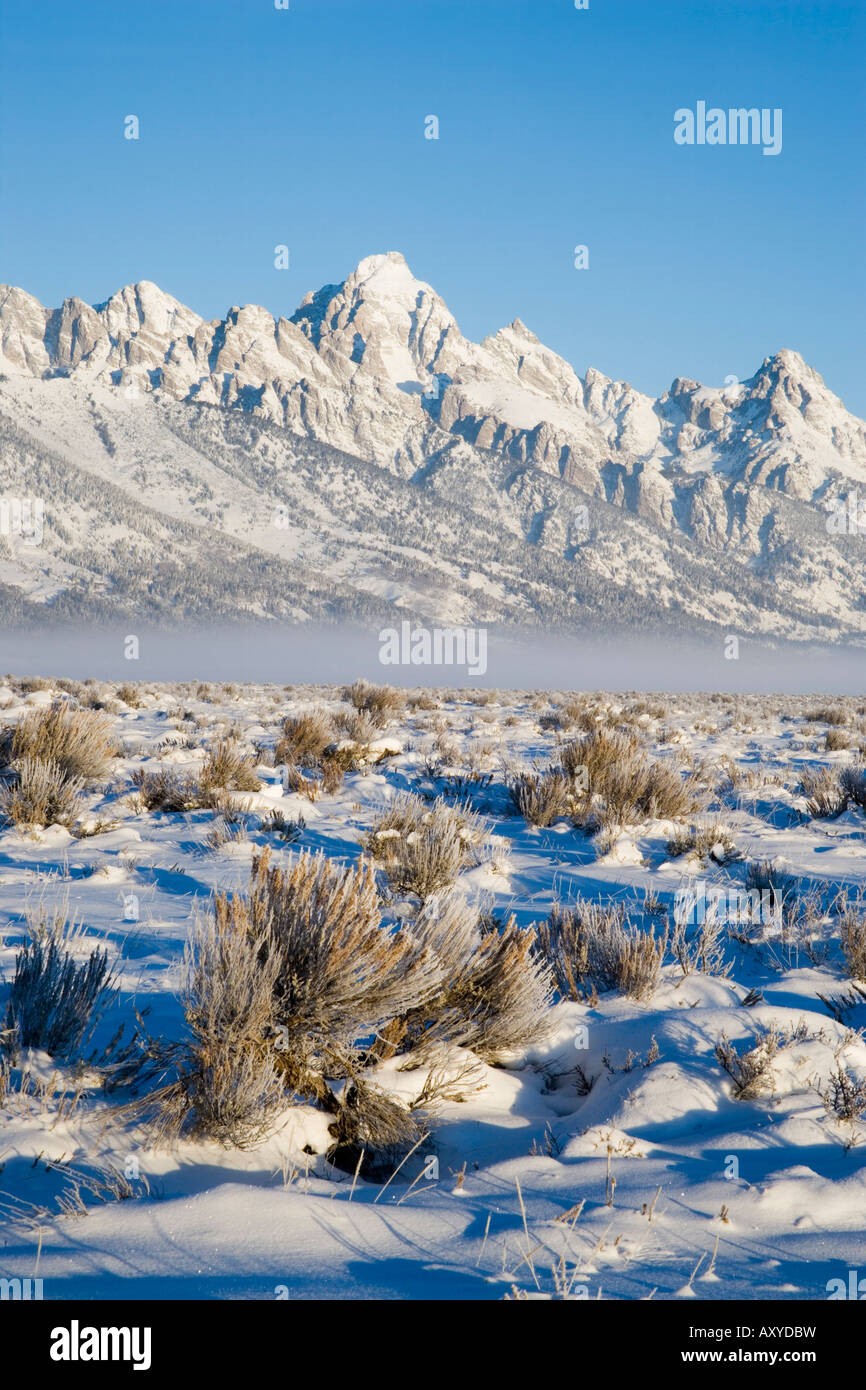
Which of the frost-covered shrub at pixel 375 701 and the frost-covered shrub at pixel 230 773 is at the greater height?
the frost-covered shrub at pixel 375 701

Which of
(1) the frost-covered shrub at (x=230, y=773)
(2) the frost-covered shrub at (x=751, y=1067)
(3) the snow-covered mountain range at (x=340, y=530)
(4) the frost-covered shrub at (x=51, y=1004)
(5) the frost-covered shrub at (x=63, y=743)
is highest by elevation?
(3) the snow-covered mountain range at (x=340, y=530)

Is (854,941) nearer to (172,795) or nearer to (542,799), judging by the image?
(542,799)

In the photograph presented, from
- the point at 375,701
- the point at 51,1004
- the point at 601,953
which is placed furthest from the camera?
the point at 375,701

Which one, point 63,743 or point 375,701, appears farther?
point 375,701

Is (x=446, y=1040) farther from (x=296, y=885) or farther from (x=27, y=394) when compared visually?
(x=27, y=394)

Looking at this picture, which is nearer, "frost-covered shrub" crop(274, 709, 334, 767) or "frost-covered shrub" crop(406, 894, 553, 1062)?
"frost-covered shrub" crop(406, 894, 553, 1062)

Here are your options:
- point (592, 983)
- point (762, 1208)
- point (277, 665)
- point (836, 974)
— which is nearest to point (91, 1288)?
point (762, 1208)

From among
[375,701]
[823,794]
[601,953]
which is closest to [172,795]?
[601,953]

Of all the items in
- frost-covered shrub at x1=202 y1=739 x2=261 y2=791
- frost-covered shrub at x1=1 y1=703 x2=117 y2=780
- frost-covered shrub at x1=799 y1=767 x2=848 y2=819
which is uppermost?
frost-covered shrub at x1=1 y1=703 x2=117 y2=780

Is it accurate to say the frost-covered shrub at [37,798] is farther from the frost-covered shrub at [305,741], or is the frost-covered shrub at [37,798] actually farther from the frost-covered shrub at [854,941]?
the frost-covered shrub at [854,941]

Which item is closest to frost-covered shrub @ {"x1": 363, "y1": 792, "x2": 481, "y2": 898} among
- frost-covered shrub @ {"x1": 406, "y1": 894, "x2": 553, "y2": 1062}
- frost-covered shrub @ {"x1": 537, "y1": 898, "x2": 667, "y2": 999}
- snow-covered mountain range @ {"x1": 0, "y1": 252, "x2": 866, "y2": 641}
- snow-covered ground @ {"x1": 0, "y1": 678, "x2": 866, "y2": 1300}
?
snow-covered ground @ {"x1": 0, "y1": 678, "x2": 866, "y2": 1300}

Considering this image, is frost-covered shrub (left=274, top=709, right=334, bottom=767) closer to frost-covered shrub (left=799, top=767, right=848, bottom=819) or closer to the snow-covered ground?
the snow-covered ground

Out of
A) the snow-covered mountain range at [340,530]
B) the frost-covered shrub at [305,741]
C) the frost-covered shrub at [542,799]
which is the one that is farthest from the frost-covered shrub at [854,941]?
the snow-covered mountain range at [340,530]

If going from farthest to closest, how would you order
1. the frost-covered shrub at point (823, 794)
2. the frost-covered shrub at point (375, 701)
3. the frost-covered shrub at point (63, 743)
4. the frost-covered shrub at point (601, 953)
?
the frost-covered shrub at point (375, 701)
the frost-covered shrub at point (823, 794)
the frost-covered shrub at point (63, 743)
the frost-covered shrub at point (601, 953)
